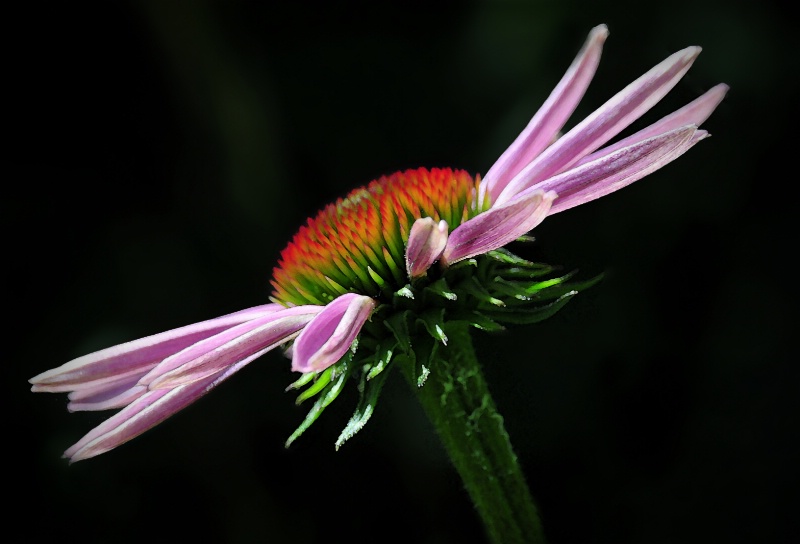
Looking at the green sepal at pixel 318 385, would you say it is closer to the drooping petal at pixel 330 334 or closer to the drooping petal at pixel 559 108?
the drooping petal at pixel 330 334

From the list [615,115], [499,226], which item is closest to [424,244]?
[499,226]

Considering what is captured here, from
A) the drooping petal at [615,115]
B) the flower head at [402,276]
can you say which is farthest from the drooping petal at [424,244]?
the drooping petal at [615,115]

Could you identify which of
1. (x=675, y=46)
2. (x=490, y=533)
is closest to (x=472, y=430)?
(x=490, y=533)

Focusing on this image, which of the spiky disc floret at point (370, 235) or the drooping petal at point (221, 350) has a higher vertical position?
the spiky disc floret at point (370, 235)

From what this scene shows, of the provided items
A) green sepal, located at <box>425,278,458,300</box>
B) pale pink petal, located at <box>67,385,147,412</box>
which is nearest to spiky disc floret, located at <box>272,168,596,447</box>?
green sepal, located at <box>425,278,458,300</box>

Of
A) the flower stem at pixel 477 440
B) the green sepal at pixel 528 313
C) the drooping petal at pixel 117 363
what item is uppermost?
the drooping petal at pixel 117 363

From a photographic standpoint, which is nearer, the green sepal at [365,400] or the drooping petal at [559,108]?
the green sepal at [365,400]
